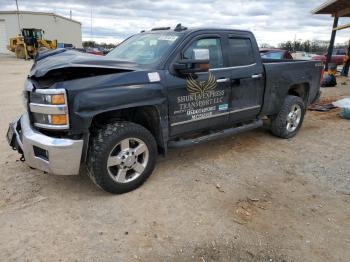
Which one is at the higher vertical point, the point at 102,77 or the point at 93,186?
the point at 102,77

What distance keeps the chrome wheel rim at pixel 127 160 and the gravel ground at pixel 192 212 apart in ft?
0.76

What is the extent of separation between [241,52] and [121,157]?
257 cm

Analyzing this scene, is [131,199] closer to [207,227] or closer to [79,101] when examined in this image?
[207,227]

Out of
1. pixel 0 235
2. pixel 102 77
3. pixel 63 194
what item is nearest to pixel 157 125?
pixel 102 77

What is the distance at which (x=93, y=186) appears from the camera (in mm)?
4188

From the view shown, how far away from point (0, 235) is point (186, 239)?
68.3 inches

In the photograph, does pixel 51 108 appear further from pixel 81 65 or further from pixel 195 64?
pixel 195 64

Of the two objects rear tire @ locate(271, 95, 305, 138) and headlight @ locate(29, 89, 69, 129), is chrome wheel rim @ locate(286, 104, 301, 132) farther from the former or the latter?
headlight @ locate(29, 89, 69, 129)

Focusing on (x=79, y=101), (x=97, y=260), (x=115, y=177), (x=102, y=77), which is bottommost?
(x=97, y=260)

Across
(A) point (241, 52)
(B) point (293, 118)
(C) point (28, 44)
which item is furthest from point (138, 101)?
(C) point (28, 44)

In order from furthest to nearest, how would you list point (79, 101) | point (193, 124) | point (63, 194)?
point (193, 124) < point (63, 194) < point (79, 101)

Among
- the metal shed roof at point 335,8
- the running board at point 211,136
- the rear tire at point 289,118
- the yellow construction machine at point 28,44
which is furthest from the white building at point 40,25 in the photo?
the running board at point 211,136

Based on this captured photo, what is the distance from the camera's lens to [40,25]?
166ft

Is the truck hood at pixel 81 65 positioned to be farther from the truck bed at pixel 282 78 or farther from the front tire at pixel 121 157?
the truck bed at pixel 282 78
